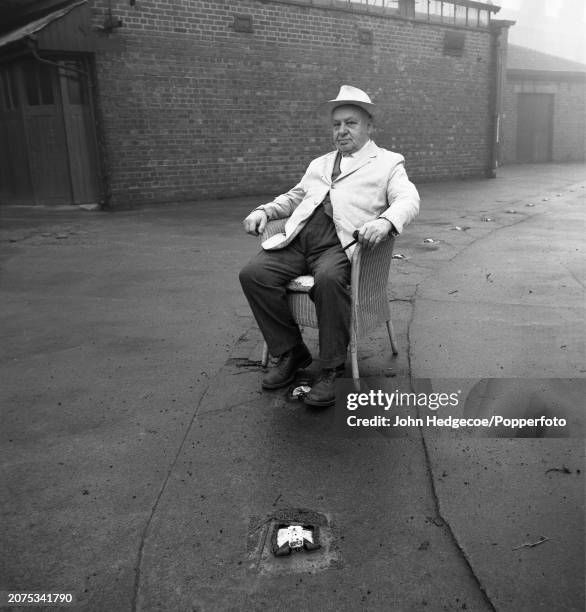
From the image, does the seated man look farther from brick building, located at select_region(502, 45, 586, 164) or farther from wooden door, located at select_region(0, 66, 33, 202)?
brick building, located at select_region(502, 45, 586, 164)

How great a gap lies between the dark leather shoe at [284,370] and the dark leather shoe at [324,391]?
0.82 feet

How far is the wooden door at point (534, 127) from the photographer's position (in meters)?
26.8

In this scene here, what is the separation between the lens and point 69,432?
3186 mm

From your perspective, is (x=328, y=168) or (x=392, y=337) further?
(x=392, y=337)

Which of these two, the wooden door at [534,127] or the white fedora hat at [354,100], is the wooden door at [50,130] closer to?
→ the white fedora hat at [354,100]

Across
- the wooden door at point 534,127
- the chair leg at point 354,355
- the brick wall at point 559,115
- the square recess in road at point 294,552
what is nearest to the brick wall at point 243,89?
the chair leg at point 354,355

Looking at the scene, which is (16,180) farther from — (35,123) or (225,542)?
(225,542)

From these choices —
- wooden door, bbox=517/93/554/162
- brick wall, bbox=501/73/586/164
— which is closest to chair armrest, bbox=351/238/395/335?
brick wall, bbox=501/73/586/164

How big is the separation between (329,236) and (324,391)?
3.13ft

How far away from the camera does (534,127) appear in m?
27.2

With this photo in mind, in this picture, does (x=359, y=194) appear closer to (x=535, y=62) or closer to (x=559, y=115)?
(x=559, y=115)

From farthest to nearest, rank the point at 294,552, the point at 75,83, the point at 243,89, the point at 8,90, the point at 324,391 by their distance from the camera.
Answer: the point at 243,89 < the point at 8,90 < the point at 75,83 < the point at 324,391 < the point at 294,552

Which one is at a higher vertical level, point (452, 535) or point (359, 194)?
point (359, 194)

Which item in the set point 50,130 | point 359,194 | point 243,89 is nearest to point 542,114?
point 243,89
